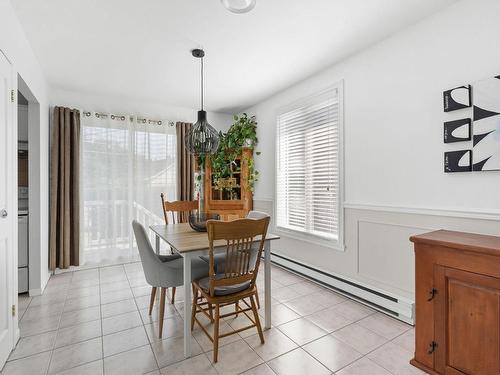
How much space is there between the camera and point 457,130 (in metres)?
2.01

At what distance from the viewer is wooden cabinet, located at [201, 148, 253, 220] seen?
4.38 meters

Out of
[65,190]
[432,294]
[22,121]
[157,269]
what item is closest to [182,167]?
[65,190]

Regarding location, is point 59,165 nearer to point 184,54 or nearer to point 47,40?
point 47,40

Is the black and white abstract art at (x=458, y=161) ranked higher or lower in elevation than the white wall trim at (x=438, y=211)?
higher

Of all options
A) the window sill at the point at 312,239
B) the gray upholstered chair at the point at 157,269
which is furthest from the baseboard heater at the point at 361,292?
the gray upholstered chair at the point at 157,269

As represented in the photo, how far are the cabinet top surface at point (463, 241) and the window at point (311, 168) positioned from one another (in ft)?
4.03

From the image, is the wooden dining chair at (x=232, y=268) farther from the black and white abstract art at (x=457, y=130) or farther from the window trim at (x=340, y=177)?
the black and white abstract art at (x=457, y=130)

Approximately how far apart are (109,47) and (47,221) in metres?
2.33

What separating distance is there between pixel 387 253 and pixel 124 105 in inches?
161

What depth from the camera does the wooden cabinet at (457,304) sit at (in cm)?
145

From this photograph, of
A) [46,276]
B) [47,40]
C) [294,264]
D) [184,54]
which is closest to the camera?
[47,40]

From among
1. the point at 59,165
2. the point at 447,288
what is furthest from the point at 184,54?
the point at 447,288

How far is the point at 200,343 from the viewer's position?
2.08 metres

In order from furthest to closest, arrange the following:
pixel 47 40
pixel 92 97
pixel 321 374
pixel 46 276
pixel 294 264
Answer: pixel 92 97
pixel 294 264
pixel 46 276
pixel 47 40
pixel 321 374
